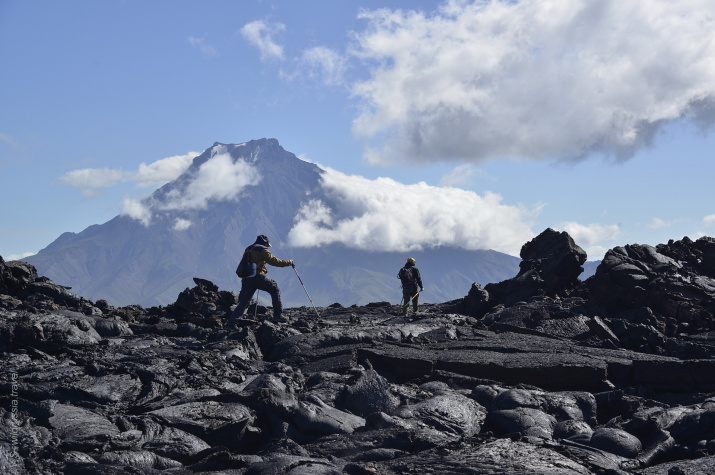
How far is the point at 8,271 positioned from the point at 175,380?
15.7 m

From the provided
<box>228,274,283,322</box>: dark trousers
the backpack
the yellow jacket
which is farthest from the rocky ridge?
the backpack

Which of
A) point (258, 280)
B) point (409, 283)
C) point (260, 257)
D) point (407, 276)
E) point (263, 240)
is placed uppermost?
point (407, 276)

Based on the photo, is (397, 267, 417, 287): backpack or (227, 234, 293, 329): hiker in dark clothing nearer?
(227, 234, 293, 329): hiker in dark clothing

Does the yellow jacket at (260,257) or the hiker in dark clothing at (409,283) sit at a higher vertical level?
the hiker in dark clothing at (409,283)

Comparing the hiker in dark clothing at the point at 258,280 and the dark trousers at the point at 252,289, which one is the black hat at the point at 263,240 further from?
the dark trousers at the point at 252,289

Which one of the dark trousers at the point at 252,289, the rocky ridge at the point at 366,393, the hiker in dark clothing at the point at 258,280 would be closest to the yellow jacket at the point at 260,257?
the hiker in dark clothing at the point at 258,280

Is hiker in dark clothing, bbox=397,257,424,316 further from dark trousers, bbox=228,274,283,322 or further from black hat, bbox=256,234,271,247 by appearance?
black hat, bbox=256,234,271,247

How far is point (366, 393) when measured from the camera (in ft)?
39.3

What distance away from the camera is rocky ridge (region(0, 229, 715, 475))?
9266mm

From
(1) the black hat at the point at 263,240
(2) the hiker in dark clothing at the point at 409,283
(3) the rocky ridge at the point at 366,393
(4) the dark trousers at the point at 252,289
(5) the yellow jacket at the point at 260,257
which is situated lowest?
(3) the rocky ridge at the point at 366,393

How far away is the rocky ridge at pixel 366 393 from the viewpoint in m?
9.27

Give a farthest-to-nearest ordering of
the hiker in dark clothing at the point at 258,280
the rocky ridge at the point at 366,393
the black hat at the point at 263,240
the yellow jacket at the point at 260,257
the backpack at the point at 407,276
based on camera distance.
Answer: the backpack at the point at 407,276, the black hat at the point at 263,240, the yellow jacket at the point at 260,257, the hiker in dark clothing at the point at 258,280, the rocky ridge at the point at 366,393

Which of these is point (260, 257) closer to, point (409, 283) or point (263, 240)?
point (263, 240)

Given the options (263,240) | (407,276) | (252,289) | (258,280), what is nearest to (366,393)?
(258,280)
